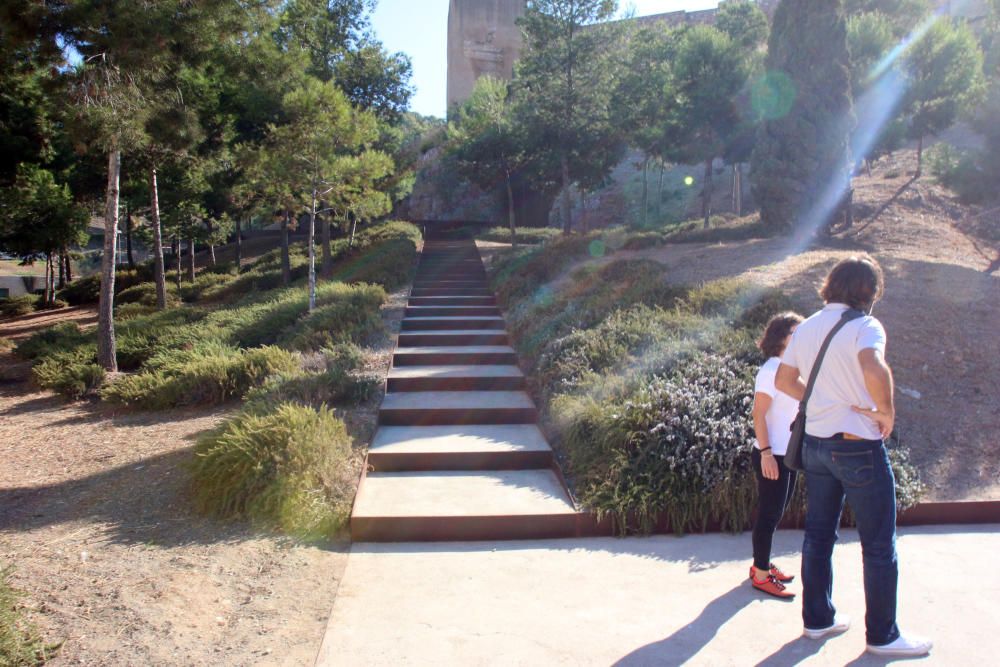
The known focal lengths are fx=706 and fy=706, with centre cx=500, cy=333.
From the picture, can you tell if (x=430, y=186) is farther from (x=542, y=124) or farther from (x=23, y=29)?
(x=23, y=29)

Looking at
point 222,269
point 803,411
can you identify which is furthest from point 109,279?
point 222,269

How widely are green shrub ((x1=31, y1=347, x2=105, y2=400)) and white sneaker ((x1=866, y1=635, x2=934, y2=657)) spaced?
9313 mm

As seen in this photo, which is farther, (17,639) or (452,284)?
(452,284)

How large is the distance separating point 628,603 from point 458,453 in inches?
95.1

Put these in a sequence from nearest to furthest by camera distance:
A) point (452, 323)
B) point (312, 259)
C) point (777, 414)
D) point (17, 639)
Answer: point (17, 639) < point (777, 414) < point (452, 323) < point (312, 259)

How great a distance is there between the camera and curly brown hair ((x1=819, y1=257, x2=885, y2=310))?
3.12 meters

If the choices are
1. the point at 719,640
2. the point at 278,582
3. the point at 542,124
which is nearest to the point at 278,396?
the point at 278,582

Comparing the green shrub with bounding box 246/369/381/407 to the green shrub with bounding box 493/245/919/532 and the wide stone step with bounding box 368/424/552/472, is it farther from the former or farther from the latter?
the green shrub with bounding box 493/245/919/532

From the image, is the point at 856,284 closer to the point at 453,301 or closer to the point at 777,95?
the point at 453,301

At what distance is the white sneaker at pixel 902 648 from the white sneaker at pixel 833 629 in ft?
0.61

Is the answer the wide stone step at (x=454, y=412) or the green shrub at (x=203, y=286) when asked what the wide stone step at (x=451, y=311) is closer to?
the wide stone step at (x=454, y=412)

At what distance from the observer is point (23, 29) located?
8797 mm

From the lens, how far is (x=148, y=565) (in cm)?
413

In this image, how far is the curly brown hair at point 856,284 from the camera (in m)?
3.12
